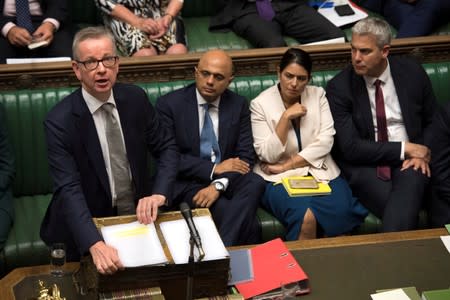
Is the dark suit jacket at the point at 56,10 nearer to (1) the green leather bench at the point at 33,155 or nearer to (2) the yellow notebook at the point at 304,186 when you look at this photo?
(1) the green leather bench at the point at 33,155

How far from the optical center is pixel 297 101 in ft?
13.2

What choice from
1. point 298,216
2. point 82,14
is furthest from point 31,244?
Result: point 82,14

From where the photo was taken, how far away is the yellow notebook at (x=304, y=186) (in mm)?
3828

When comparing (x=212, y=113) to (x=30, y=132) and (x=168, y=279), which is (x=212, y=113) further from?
(x=168, y=279)

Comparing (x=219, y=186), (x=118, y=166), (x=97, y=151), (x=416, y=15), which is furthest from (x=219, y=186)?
(x=416, y=15)

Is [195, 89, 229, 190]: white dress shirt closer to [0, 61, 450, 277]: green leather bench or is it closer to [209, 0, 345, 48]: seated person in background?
[0, 61, 450, 277]: green leather bench

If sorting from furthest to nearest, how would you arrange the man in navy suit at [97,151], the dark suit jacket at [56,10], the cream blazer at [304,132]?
the dark suit jacket at [56,10] < the cream blazer at [304,132] < the man in navy suit at [97,151]

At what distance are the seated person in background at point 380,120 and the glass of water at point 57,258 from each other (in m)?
1.67

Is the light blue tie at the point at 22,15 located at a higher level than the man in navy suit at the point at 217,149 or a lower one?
higher

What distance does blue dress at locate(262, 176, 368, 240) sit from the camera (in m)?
3.76

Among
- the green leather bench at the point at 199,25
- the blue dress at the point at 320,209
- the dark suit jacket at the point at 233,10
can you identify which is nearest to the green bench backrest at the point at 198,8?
the green leather bench at the point at 199,25

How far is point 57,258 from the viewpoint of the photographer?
112 inches

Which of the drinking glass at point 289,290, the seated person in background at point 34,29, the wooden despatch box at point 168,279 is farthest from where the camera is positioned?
the seated person in background at point 34,29

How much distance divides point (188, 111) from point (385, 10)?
75.2 inches
